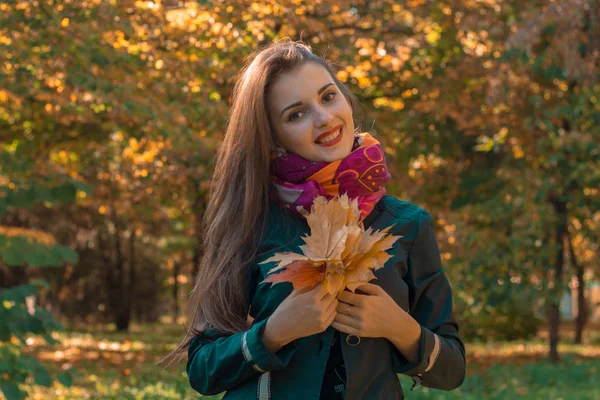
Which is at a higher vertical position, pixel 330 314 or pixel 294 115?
pixel 294 115

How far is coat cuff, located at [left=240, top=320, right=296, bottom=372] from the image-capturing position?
7.32ft

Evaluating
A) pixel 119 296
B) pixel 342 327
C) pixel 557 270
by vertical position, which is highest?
pixel 342 327

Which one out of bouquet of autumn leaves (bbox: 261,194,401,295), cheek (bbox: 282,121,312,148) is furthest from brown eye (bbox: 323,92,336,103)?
bouquet of autumn leaves (bbox: 261,194,401,295)

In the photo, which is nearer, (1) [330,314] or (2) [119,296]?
(1) [330,314]

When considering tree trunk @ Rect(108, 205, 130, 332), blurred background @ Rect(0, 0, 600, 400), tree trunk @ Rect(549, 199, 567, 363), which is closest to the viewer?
blurred background @ Rect(0, 0, 600, 400)

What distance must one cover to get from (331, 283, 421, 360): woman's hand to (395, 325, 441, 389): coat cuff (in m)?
0.06

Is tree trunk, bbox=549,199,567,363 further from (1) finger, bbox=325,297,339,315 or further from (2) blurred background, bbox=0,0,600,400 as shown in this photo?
(1) finger, bbox=325,297,339,315

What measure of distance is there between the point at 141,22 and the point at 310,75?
6.58 metres

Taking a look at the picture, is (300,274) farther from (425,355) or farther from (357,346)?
(425,355)

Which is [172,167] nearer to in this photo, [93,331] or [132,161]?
[132,161]

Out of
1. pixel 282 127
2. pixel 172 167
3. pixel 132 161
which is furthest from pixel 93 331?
pixel 282 127

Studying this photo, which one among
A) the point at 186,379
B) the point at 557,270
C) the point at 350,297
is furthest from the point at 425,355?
the point at 557,270

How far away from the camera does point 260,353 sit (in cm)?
223

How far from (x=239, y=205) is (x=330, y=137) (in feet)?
1.06
